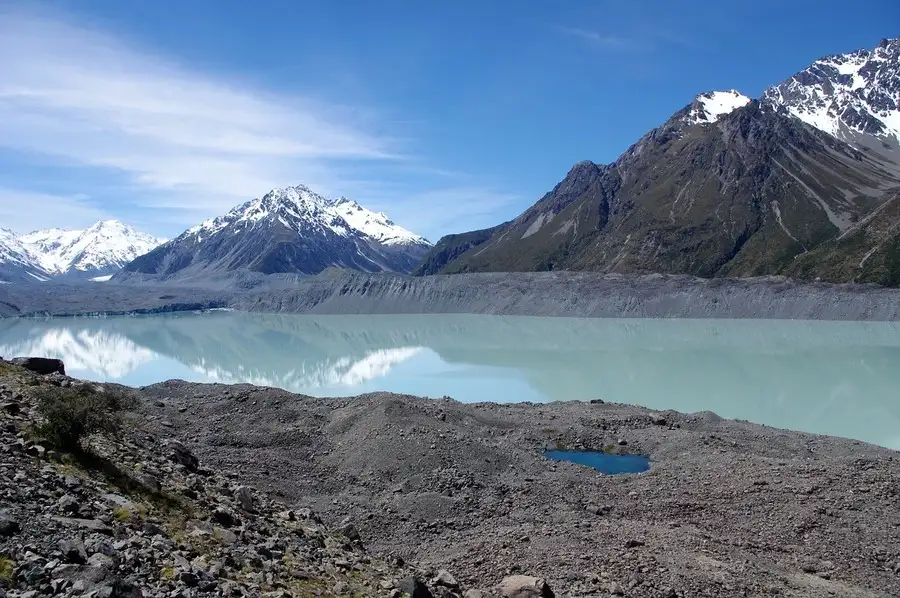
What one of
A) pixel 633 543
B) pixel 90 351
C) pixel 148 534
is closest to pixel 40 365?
pixel 148 534

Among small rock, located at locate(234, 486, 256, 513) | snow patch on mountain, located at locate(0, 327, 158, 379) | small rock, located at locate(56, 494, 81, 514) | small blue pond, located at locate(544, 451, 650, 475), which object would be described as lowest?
snow patch on mountain, located at locate(0, 327, 158, 379)

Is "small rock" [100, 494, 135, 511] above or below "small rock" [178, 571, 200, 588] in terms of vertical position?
above

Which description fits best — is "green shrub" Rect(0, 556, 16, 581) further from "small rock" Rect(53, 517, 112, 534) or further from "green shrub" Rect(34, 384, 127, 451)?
"green shrub" Rect(34, 384, 127, 451)

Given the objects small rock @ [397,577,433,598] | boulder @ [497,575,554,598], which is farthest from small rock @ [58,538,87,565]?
boulder @ [497,575,554,598]

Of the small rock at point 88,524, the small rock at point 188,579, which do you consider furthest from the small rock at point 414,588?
the small rock at point 88,524

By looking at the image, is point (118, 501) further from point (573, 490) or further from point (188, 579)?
point (573, 490)

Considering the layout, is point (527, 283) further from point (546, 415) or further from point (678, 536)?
point (678, 536)

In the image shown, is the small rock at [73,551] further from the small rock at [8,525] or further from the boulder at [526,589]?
the boulder at [526,589]
